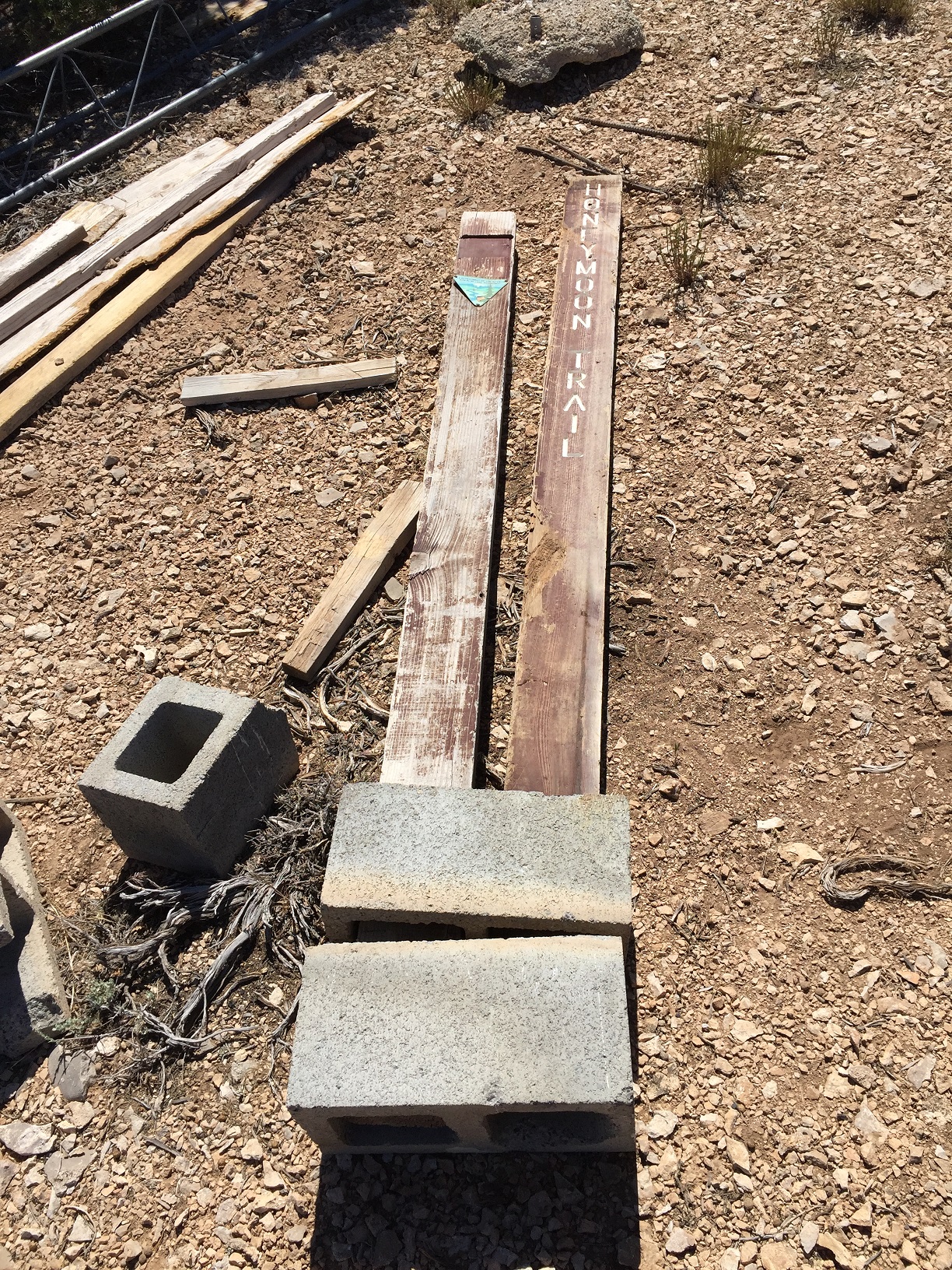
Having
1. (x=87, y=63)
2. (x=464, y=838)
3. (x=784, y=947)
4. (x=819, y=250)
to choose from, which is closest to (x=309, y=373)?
(x=819, y=250)

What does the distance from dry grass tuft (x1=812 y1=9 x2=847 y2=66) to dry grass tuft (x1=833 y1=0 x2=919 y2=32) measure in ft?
0.18

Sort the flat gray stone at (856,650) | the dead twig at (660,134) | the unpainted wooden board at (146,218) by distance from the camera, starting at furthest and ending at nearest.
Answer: the dead twig at (660,134)
the unpainted wooden board at (146,218)
the flat gray stone at (856,650)

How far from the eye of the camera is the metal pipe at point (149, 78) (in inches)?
270

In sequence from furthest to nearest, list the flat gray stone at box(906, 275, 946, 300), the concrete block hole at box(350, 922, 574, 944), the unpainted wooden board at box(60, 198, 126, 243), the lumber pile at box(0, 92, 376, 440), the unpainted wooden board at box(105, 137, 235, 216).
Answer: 1. the unpainted wooden board at box(105, 137, 235, 216)
2. the unpainted wooden board at box(60, 198, 126, 243)
3. the lumber pile at box(0, 92, 376, 440)
4. the flat gray stone at box(906, 275, 946, 300)
5. the concrete block hole at box(350, 922, 574, 944)

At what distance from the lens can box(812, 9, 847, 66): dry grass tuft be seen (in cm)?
652

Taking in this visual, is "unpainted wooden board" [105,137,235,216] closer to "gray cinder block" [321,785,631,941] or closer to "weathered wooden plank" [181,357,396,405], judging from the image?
"weathered wooden plank" [181,357,396,405]

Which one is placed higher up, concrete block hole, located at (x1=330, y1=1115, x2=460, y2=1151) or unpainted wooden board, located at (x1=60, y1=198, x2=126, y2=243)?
unpainted wooden board, located at (x1=60, y1=198, x2=126, y2=243)

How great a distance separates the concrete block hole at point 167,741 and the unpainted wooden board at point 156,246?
3.07m

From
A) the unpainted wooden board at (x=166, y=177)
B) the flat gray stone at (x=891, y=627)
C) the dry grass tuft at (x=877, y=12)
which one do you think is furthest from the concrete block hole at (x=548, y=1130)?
the dry grass tuft at (x=877, y=12)

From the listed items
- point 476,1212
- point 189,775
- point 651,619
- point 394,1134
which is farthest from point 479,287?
point 476,1212

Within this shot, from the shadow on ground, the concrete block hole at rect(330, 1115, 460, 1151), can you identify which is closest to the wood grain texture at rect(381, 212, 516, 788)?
the concrete block hole at rect(330, 1115, 460, 1151)

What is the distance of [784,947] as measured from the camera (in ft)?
10.6

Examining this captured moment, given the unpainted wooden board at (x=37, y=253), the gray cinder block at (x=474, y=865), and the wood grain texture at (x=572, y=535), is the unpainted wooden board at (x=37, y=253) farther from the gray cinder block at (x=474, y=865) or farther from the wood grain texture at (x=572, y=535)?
the gray cinder block at (x=474, y=865)

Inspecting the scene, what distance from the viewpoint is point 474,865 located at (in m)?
2.88
